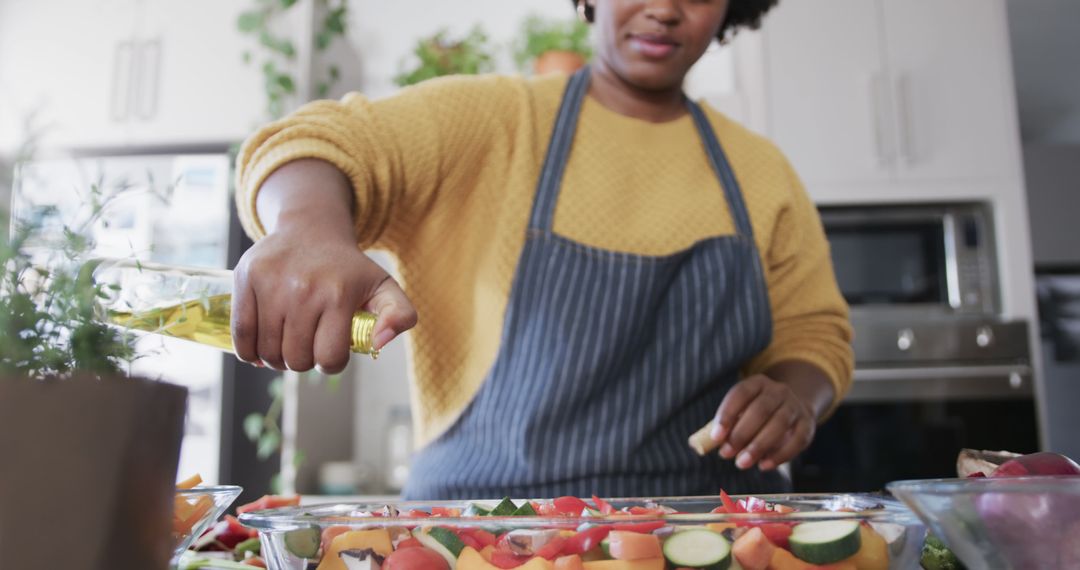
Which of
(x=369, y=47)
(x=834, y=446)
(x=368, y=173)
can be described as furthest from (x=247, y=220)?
(x=369, y=47)

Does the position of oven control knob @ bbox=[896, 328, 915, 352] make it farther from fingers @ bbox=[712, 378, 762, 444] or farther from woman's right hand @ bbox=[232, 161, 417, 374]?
woman's right hand @ bbox=[232, 161, 417, 374]

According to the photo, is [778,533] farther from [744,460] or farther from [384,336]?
[744,460]

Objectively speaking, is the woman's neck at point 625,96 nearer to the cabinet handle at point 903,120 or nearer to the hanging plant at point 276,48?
the hanging plant at point 276,48

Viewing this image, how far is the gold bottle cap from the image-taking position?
49 cm

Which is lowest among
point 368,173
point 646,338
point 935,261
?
point 646,338

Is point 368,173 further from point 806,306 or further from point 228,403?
point 228,403

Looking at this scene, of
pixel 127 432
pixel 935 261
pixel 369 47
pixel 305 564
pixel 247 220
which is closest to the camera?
pixel 127 432

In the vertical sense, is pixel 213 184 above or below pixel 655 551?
above

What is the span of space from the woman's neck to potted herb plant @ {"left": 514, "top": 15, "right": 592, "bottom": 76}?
1.08m

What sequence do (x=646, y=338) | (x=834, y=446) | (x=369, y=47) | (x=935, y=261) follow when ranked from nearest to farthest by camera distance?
1. (x=646, y=338)
2. (x=834, y=446)
3. (x=935, y=261)
4. (x=369, y=47)

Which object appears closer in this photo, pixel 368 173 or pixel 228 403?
pixel 368 173

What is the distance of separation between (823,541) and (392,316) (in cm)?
23

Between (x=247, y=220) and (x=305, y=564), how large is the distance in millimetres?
483

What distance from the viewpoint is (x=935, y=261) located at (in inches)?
95.1
